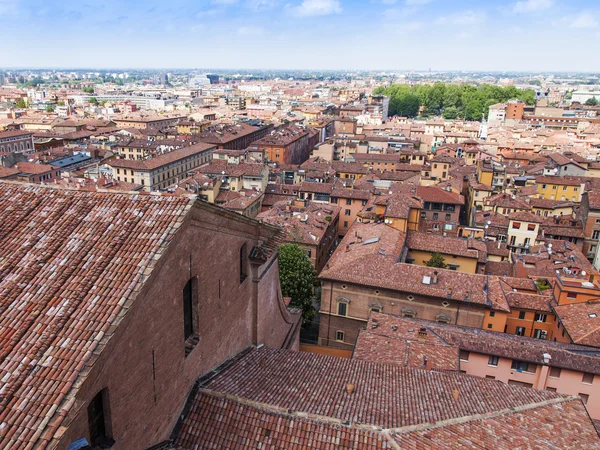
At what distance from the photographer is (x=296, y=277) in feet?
111

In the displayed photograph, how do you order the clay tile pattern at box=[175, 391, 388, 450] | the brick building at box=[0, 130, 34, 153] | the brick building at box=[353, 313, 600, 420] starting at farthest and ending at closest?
the brick building at box=[0, 130, 34, 153], the brick building at box=[353, 313, 600, 420], the clay tile pattern at box=[175, 391, 388, 450]

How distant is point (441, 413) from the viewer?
12289 mm

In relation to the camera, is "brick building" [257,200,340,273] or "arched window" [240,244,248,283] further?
"brick building" [257,200,340,273]

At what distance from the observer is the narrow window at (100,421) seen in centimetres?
846

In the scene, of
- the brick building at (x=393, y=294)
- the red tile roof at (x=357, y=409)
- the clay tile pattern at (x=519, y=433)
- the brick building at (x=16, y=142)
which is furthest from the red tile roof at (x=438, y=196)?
the brick building at (x=16, y=142)

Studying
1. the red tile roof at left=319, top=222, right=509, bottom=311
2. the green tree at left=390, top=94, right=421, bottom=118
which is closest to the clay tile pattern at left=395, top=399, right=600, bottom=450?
the red tile roof at left=319, top=222, right=509, bottom=311

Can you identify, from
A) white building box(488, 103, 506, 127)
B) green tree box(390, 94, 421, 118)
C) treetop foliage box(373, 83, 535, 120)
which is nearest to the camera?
white building box(488, 103, 506, 127)

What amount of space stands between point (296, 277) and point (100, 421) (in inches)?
998

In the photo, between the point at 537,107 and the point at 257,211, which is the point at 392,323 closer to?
the point at 257,211

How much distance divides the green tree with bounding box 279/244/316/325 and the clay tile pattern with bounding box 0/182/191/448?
2332 centimetres

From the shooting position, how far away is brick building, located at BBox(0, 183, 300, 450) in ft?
24.7

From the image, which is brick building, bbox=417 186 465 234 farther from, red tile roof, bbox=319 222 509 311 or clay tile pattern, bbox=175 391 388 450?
clay tile pattern, bbox=175 391 388 450

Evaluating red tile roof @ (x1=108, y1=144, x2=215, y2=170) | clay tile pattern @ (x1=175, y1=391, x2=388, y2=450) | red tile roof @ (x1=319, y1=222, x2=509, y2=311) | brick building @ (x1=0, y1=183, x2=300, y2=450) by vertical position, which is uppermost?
brick building @ (x1=0, y1=183, x2=300, y2=450)

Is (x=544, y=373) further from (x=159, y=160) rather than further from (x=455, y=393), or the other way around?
(x=159, y=160)
